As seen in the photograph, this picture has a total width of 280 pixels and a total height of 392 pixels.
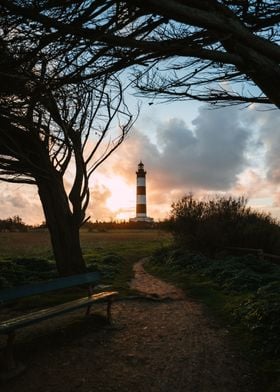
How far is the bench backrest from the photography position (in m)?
6.89

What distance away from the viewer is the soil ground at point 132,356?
227 inches

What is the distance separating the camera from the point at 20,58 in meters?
6.08

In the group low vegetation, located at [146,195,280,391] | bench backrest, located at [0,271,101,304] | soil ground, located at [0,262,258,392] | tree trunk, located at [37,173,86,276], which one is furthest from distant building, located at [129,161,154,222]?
bench backrest, located at [0,271,101,304]

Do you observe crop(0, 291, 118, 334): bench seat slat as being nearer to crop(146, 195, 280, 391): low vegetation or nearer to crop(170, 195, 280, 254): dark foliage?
crop(146, 195, 280, 391): low vegetation

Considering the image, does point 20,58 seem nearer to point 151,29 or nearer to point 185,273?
point 151,29

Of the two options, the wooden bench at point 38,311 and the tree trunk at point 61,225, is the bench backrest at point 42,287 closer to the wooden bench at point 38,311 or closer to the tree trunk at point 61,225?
the wooden bench at point 38,311

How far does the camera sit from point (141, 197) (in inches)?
2393

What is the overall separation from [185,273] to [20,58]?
11768 millimetres

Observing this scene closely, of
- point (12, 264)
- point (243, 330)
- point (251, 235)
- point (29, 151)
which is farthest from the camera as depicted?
point (251, 235)

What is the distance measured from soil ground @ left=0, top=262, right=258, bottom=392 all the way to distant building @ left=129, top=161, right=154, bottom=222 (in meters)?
51.0

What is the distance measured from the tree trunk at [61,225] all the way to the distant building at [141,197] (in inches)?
1846

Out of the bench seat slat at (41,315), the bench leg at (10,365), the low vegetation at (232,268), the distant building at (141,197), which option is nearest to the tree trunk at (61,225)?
the low vegetation at (232,268)

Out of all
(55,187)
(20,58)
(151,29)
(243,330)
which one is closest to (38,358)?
(243,330)

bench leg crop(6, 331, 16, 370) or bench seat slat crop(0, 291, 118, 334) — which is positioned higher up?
bench seat slat crop(0, 291, 118, 334)
